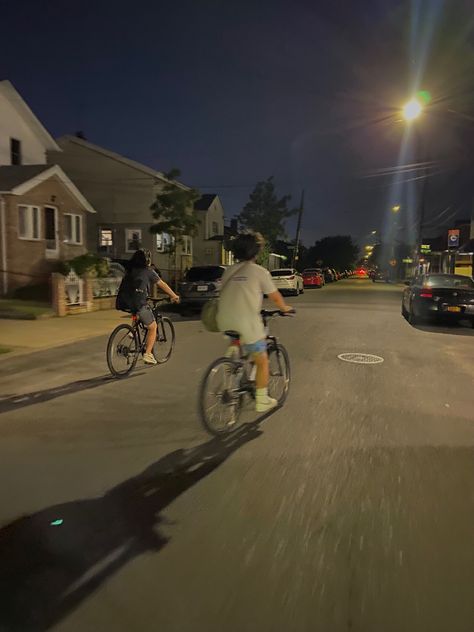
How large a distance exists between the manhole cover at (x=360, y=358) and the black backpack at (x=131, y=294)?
379 cm

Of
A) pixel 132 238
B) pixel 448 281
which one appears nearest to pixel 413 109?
pixel 448 281

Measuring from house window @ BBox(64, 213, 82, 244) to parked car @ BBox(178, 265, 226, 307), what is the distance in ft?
24.9

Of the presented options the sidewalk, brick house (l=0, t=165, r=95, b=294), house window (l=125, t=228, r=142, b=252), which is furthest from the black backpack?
house window (l=125, t=228, r=142, b=252)

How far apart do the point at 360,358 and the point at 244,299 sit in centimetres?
518

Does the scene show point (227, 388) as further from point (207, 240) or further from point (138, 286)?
point (207, 240)

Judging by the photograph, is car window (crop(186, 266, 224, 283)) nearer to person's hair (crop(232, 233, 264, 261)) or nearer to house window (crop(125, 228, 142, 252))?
person's hair (crop(232, 233, 264, 261))

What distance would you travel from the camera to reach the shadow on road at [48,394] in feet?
22.0

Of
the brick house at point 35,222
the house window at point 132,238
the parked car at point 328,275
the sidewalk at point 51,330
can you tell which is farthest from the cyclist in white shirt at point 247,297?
the parked car at point 328,275

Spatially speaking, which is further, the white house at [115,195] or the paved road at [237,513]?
the white house at [115,195]

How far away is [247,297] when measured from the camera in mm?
5387

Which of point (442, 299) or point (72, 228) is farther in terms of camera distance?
point (72, 228)

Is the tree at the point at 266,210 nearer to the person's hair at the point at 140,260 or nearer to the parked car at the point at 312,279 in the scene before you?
the parked car at the point at 312,279

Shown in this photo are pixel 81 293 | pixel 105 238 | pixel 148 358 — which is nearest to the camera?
pixel 148 358

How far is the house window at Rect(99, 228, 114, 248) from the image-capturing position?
35.0 metres
